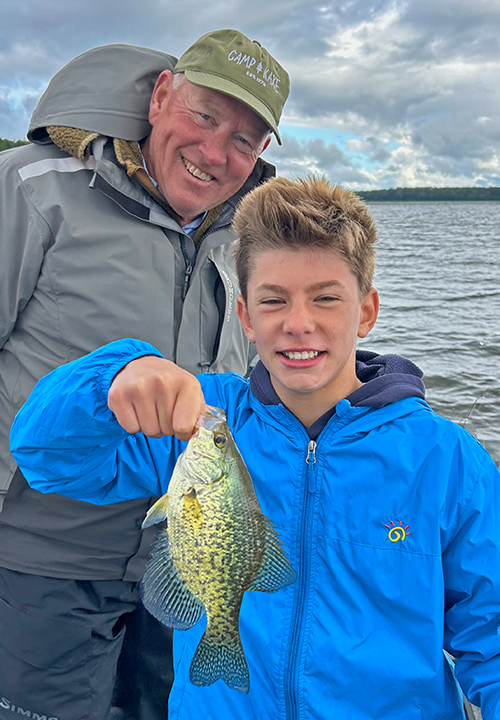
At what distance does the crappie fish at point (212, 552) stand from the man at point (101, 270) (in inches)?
45.5

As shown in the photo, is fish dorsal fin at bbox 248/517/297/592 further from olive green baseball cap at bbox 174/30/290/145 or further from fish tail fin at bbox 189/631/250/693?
olive green baseball cap at bbox 174/30/290/145

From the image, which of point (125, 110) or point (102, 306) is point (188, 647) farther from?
point (125, 110)

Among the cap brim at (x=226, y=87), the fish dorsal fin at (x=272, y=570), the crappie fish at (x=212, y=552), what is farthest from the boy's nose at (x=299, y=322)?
the cap brim at (x=226, y=87)

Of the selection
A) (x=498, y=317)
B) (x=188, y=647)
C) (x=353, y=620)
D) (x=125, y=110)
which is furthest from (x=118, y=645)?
(x=498, y=317)

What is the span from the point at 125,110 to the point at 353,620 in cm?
286

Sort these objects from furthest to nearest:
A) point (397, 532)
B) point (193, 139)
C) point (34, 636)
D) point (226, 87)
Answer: point (193, 139), point (226, 87), point (34, 636), point (397, 532)

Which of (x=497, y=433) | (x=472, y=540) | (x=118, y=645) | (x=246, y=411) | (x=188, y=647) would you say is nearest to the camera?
(x=472, y=540)

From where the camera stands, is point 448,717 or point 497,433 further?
point 497,433

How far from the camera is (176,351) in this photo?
327 centimetres

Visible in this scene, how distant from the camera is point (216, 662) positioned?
1.94 m

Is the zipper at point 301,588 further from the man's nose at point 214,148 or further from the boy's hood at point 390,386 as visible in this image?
the man's nose at point 214,148

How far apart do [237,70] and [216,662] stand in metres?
2.92

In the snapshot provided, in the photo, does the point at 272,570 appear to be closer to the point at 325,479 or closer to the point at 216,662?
the point at 216,662

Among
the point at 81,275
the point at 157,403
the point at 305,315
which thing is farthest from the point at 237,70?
the point at 157,403
